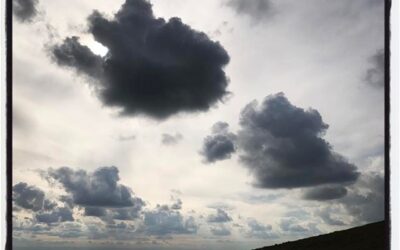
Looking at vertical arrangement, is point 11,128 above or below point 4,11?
below

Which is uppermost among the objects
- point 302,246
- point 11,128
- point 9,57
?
point 9,57

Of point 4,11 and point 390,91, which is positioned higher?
point 4,11

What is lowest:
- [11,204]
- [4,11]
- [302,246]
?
[302,246]

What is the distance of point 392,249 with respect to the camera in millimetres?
3816

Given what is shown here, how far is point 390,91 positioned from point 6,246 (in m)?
3.41

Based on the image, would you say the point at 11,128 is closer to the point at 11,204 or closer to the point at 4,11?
the point at 11,204

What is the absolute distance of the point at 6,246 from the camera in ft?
12.5

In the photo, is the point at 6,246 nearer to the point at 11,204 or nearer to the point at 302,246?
the point at 11,204

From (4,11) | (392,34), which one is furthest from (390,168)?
(4,11)

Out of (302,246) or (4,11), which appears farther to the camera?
(302,246)

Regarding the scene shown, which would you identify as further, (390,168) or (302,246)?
(302,246)

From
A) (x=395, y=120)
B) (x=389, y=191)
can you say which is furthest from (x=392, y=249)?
(x=395, y=120)

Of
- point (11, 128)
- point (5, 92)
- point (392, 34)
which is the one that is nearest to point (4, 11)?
point (5, 92)

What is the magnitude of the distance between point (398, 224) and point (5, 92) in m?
3.39
